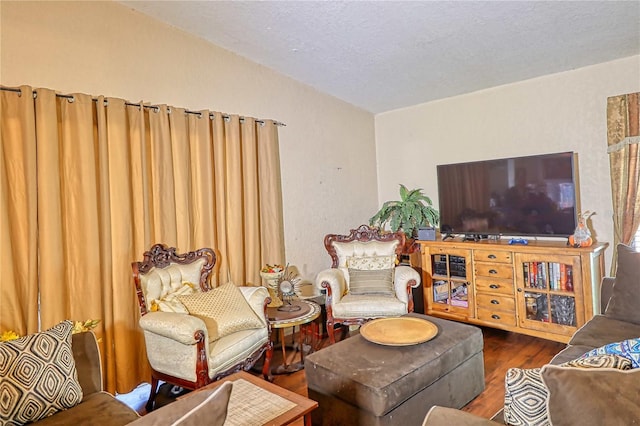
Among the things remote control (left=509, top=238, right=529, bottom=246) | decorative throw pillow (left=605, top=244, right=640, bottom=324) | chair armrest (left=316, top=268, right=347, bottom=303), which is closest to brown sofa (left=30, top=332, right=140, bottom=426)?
chair armrest (left=316, top=268, right=347, bottom=303)

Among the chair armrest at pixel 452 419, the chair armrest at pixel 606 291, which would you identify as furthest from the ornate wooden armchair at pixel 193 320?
the chair armrest at pixel 606 291

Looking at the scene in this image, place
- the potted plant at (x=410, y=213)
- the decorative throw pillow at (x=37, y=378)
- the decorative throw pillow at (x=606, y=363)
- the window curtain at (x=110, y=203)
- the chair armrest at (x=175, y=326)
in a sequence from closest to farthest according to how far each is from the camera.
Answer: the decorative throw pillow at (x=606, y=363) → the decorative throw pillow at (x=37, y=378) → the chair armrest at (x=175, y=326) → the window curtain at (x=110, y=203) → the potted plant at (x=410, y=213)

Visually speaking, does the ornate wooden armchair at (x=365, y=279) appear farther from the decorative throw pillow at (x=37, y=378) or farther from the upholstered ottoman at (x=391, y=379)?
the decorative throw pillow at (x=37, y=378)

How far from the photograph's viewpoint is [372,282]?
3.52m

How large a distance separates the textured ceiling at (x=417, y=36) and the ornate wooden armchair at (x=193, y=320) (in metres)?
1.81

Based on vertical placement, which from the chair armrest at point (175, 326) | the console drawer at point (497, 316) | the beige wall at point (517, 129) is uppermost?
the beige wall at point (517, 129)

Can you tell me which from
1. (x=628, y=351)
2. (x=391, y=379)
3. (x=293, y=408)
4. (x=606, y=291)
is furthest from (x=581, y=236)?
(x=293, y=408)

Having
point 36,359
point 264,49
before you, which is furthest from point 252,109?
point 36,359

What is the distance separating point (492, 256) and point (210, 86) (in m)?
2.94

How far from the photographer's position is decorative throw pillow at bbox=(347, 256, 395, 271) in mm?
3641

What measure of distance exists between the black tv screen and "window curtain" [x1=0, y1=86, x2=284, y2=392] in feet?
6.58

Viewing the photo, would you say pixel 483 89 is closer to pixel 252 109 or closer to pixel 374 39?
pixel 374 39

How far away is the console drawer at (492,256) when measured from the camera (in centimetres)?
336

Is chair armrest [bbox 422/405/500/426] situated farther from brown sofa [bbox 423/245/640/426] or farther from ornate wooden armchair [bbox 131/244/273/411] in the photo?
ornate wooden armchair [bbox 131/244/273/411]
